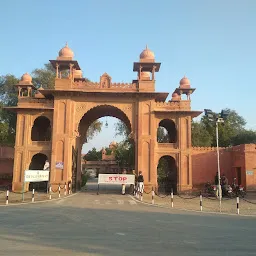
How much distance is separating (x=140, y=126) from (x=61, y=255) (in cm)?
2049

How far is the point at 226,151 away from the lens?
29.4 metres

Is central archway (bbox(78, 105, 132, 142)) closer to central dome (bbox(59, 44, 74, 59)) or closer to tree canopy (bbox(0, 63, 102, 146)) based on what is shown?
central dome (bbox(59, 44, 74, 59))

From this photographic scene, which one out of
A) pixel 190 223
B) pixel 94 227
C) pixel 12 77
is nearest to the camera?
pixel 94 227

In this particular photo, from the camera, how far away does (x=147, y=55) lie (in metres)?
27.4

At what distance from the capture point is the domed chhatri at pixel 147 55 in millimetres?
27203

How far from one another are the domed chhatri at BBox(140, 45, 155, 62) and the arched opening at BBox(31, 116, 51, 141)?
37.7ft

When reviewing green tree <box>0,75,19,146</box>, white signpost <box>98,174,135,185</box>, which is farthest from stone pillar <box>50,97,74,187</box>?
green tree <box>0,75,19,146</box>

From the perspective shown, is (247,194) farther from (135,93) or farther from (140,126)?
(135,93)

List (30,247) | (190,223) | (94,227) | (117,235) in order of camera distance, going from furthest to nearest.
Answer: (190,223) < (94,227) < (117,235) < (30,247)

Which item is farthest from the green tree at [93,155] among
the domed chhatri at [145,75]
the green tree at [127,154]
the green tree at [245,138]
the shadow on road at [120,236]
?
the shadow on road at [120,236]

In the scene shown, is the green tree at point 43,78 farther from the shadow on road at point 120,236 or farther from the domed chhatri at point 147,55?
the shadow on road at point 120,236

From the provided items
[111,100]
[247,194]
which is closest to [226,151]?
[247,194]

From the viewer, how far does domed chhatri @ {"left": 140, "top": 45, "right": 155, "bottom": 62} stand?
2720 cm

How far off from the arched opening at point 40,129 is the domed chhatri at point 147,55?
11483 mm
